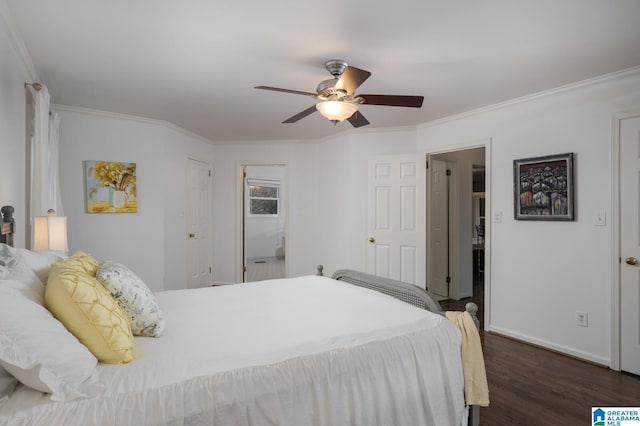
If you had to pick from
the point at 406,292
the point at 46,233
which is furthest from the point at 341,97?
the point at 46,233

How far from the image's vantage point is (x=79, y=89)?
3.20m

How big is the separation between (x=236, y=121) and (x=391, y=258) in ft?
8.81

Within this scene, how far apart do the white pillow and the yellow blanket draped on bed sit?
1.62 metres

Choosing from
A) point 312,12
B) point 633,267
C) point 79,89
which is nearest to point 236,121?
point 79,89

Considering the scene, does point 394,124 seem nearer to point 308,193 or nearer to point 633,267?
point 308,193

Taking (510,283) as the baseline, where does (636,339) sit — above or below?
below

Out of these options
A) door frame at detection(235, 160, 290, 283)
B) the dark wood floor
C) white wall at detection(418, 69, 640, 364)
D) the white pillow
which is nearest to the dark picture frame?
white wall at detection(418, 69, 640, 364)

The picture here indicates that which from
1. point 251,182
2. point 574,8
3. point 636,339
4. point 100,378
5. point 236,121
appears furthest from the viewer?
point 251,182

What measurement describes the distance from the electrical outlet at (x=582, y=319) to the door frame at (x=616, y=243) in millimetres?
186

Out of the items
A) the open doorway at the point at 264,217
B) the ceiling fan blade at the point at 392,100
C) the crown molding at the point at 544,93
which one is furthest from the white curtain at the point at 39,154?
the open doorway at the point at 264,217

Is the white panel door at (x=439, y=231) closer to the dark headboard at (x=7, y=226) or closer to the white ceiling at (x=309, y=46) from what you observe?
the white ceiling at (x=309, y=46)

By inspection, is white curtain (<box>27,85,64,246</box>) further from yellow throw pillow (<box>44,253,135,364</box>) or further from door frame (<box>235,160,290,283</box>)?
door frame (<box>235,160,290,283</box>)

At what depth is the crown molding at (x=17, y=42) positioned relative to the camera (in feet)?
6.31

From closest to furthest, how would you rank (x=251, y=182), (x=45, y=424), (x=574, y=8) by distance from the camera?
(x=45, y=424), (x=574, y=8), (x=251, y=182)
